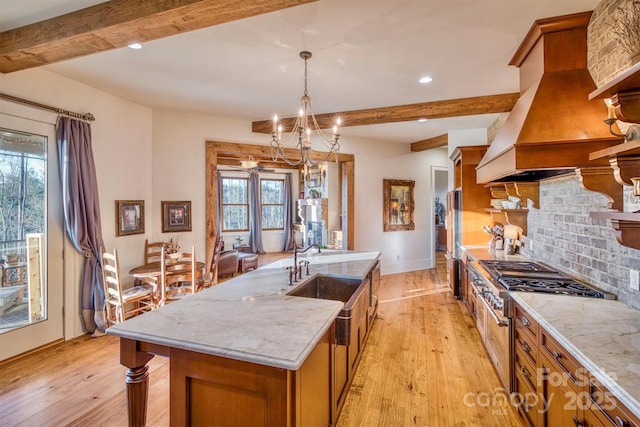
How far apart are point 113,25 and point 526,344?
3.41 metres

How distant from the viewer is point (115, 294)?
3.31m

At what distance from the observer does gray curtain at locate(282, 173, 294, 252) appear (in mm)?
9680

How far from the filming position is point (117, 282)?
3.19 meters

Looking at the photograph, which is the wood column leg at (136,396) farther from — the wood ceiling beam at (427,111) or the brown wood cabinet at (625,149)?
the wood ceiling beam at (427,111)

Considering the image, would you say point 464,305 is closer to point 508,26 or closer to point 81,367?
point 508,26

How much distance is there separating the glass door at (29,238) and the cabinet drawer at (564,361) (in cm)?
440

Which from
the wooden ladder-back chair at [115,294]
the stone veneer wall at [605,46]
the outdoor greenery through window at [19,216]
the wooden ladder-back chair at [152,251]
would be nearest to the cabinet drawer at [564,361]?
the stone veneer wall at [605,46]

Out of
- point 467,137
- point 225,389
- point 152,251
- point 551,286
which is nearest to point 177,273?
point 152,251

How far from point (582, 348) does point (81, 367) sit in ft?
12.4

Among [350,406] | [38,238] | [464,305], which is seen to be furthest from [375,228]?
[38,238]

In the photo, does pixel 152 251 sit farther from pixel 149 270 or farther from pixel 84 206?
pixel 84 206

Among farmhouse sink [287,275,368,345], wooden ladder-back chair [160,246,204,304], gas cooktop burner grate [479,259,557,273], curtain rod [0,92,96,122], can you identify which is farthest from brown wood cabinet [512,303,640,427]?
curtain rod [0,92,96,122]

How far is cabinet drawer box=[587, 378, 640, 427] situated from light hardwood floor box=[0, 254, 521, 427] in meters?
1.15

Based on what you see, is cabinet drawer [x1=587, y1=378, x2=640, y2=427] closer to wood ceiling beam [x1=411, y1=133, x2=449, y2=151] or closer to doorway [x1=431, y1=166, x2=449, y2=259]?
wood ceiling beam [x1=411, y1=133, x2=449, y2=151]
